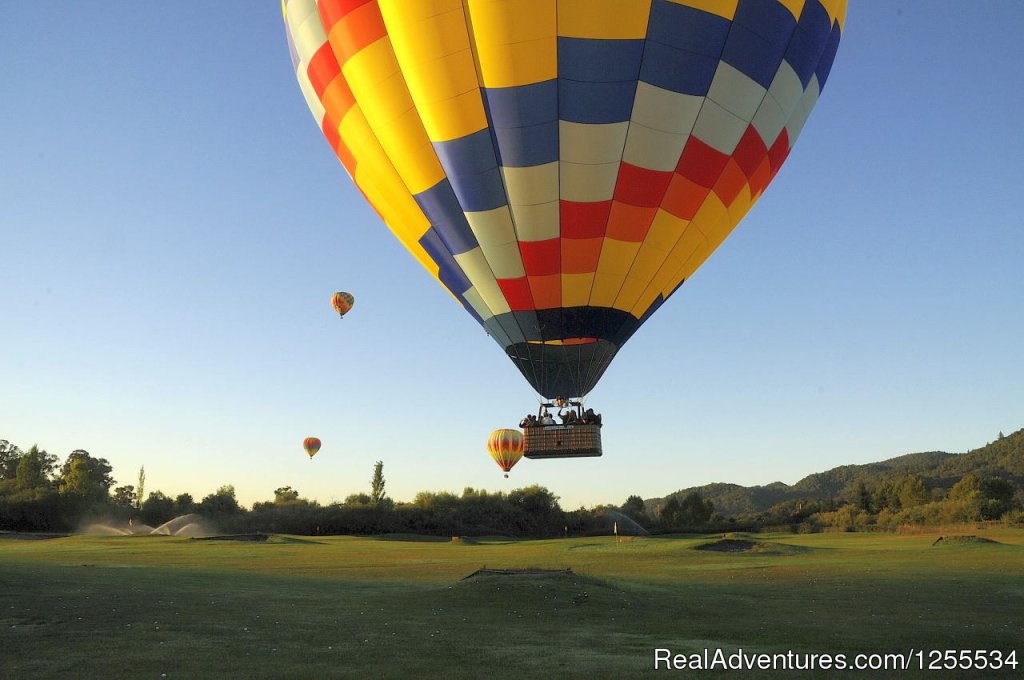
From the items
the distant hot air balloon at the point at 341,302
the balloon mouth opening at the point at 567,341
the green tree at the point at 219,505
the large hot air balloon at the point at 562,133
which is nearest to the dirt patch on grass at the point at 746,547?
the large hot air balloon at the point at 562,133

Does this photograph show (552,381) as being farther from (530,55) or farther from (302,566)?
(302,566)

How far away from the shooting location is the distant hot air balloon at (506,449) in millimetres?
38344

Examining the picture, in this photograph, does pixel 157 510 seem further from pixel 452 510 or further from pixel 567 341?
pixel 567 341

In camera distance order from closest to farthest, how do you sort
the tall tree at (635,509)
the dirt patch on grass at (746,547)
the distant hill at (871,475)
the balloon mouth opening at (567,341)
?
1. the balloon mouth opening at (567,341)
2. the dirt patch on grass at (746,547)
3. the tall tree at (635,509)
4. the distant hill at (871,475)

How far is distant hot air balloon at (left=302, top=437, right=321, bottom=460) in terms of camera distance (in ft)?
193

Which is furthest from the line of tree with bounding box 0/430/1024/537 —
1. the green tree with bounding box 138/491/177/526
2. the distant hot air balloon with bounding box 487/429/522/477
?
the distant hot air balloon with bounding box 487/429/522/477

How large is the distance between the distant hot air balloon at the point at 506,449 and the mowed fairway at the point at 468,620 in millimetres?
18582

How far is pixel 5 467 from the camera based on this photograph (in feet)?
280

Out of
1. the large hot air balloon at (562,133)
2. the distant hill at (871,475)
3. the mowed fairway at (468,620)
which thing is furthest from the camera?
the distant hill at (871,475)

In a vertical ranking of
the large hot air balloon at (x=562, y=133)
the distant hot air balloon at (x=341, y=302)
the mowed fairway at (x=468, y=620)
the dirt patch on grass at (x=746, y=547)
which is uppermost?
the distant hot air balloon at (x=341, y=302)

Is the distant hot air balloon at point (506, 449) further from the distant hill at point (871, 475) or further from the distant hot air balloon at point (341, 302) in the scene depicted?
the distant hill at point (871, 475)

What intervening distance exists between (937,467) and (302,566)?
11025 cm

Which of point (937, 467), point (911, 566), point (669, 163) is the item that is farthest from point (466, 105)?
point (937, 467)

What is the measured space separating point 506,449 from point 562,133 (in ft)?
82.1
